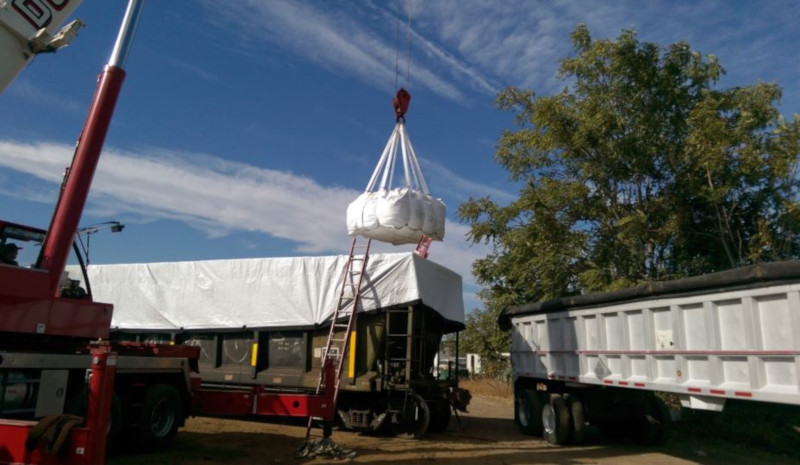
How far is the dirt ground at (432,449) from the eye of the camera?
9.29 metres

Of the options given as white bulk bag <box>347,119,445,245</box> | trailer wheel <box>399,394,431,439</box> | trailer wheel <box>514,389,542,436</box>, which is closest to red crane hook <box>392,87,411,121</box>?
white bulk bag <box>347,119,445,245</box>

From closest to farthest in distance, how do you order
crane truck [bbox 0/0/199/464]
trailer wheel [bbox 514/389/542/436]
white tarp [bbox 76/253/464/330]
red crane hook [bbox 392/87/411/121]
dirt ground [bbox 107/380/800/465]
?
crane truck [bbox 0/0/199/464] < dirt ground [bbox 107/380/800/465] < red crane hook [bbox 392/87/411/121] < white tarp [bbox 76/253/464/330] < trailer wheel [bbox 514/389/542/436]

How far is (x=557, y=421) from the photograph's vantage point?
11.6 meters

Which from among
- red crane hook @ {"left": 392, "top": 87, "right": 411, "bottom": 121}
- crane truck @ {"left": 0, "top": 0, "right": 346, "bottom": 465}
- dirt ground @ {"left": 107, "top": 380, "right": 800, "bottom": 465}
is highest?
red crane hook @ {"left": 392, "top": 87, "right": 411, "bottom": 121}

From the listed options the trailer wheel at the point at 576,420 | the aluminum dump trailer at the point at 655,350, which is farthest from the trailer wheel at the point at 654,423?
the trailer wheel at the point at 576,420

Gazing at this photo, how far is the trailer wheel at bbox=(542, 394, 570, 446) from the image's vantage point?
11523mm

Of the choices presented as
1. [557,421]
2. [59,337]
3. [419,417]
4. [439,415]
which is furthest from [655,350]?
[59,337]

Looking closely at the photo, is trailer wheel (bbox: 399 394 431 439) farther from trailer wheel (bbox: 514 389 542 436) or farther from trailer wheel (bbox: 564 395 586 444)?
trailer wheel (bbox: 564 395 586 444)

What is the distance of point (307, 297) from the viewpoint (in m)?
13.2

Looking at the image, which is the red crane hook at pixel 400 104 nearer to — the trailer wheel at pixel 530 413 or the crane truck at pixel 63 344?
the crane truck at pixel 63 344

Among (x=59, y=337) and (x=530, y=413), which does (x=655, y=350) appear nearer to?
(x=530, y=413)

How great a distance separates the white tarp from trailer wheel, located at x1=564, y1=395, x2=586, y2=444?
307cm

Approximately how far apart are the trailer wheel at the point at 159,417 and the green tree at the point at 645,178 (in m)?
11.2

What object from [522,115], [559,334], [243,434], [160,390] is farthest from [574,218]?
[160,390]
